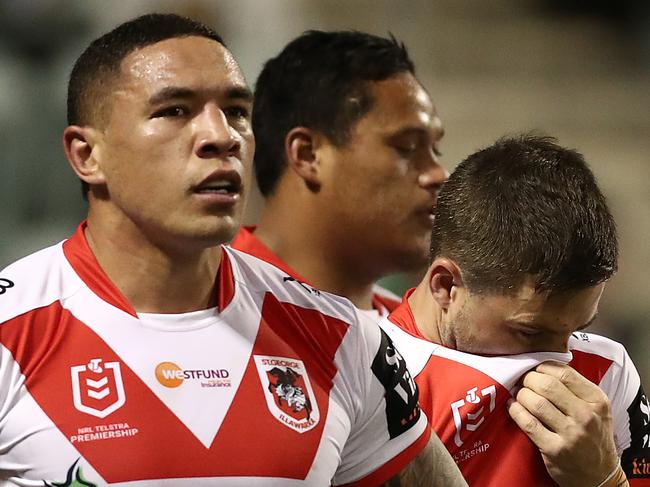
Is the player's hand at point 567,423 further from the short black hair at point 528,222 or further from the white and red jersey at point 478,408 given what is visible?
the short black hair at point 528,222

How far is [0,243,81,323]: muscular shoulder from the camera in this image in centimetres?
221

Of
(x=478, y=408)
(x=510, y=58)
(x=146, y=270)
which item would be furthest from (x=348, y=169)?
(x=510, y=58)

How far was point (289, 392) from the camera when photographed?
2336 mm

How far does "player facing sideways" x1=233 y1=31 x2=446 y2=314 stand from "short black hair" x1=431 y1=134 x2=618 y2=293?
3.23ft

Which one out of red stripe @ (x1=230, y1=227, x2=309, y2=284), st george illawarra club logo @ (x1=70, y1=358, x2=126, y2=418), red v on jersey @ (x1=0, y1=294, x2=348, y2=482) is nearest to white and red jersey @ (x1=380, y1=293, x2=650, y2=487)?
red v on jersey @ (x1=0, y1=294, x2=348, y2=482)

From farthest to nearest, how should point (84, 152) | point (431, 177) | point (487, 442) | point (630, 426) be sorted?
1. point (431, 177)
2. point (630, 426)
3. point (487, 442)
4. point (84, 152)

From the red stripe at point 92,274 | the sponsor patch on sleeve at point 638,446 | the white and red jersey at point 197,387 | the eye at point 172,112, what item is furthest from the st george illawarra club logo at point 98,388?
the sponsor patch on sleeve at point 638,446

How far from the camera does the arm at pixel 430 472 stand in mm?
2449

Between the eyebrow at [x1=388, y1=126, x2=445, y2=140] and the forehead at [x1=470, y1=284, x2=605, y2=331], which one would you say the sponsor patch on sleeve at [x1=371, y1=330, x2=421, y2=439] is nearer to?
the forehead at [x1=470, y1=284, x2=605, y2=331]

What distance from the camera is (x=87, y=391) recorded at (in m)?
2.18

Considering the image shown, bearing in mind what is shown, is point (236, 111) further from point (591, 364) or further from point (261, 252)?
point (261, 252)

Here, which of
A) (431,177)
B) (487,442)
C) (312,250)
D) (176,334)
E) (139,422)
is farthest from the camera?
(312,250)

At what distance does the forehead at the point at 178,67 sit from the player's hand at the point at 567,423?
909 millimetres

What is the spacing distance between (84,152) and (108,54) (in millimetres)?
209
